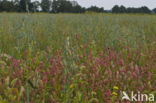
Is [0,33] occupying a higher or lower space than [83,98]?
higher

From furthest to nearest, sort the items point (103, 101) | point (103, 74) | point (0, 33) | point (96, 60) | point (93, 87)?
point (0, 33) < point (96, 60) < point (103, 74) < point (93, 87) < point (103, 101)

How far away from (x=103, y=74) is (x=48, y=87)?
61 cm

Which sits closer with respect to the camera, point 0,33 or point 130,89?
point 130,89

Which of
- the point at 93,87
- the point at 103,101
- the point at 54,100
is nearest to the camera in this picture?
the point at 54,100

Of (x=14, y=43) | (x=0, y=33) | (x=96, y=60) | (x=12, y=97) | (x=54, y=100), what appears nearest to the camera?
(x=12, y=97)

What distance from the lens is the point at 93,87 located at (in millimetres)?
2084

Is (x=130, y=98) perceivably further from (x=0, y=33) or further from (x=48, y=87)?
(x=0, y=33)

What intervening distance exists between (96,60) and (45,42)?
1.64m

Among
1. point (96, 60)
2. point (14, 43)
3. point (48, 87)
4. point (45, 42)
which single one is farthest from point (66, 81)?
point (45, 42)

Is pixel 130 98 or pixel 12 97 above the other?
pixel 12 97

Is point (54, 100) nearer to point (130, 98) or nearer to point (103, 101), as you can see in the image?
point (103, 101)

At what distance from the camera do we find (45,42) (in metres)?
4.09

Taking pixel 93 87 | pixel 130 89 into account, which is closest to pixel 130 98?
pixel 130 89

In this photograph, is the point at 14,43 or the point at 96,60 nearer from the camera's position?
the point at 96,60
